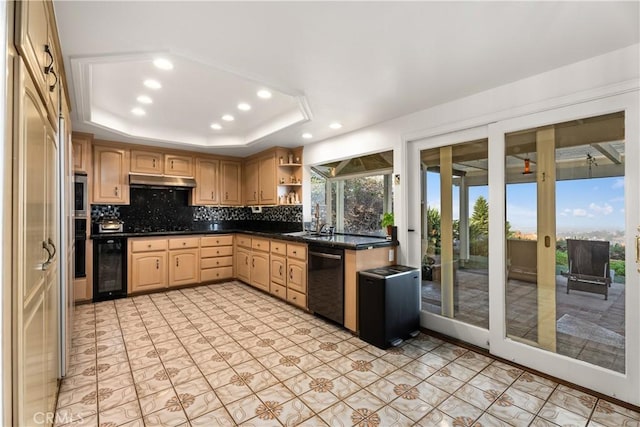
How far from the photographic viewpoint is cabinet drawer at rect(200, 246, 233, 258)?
16.4ft

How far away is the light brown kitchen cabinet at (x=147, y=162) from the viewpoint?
15.2 ft

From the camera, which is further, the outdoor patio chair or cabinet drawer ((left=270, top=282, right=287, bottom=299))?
cabinet drawer ((left=270, top=282, right=287, bottom=299))

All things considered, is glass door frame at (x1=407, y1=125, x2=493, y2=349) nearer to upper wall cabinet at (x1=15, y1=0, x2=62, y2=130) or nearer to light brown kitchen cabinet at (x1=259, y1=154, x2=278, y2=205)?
light brown kitchen cabinet at (x1=259, y1=154, x2=278, y2=205)

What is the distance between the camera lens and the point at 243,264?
504 centimetres

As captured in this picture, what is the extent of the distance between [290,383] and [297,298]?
1.66m

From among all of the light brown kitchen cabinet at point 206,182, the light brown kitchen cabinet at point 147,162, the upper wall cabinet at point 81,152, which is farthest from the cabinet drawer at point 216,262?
the upper wall cabinet at point 81,152

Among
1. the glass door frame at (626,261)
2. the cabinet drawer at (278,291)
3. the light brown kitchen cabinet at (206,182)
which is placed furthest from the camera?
the light brown kitchen cabinet at (206,182)

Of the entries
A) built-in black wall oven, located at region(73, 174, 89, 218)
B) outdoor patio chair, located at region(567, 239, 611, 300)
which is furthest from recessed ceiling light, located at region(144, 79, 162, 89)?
outdoor patio chair, located at region(567, 239, 611, 300)

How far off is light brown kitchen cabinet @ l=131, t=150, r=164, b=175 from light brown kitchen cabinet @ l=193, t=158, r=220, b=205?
1.96 ft

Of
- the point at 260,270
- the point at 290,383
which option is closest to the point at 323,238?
the point at 260,270

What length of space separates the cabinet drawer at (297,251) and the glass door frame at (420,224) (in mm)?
1246

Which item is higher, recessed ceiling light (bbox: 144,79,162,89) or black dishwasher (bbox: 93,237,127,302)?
recessed ceiling light (bbox: 144,79,162,89)

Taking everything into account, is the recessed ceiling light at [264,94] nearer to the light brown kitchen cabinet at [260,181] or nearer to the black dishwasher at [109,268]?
the light brown kitchen cabinet at [260,181]

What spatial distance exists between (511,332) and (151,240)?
461 centimetres
